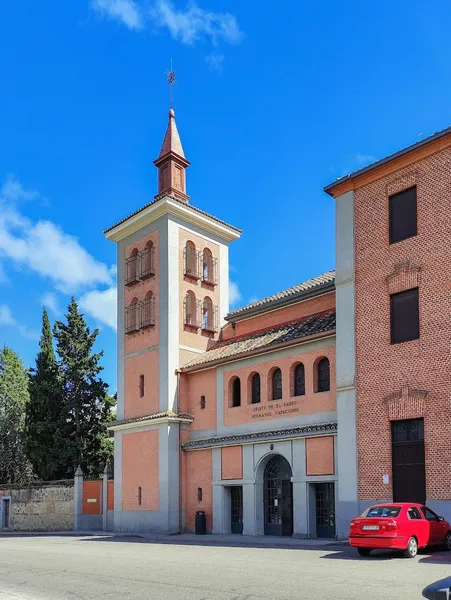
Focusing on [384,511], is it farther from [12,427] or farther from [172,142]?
[12,427]

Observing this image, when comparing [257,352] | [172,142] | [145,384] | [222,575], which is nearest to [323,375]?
[257,352]

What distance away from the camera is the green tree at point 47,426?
41656 millimetres

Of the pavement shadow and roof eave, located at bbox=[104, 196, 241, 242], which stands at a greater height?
roof eave, located at bbox=[104, 196, 241, 242]

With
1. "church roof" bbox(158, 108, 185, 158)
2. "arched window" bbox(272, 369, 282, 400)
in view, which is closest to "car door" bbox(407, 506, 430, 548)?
"arched window" bbox(272, 369, 282, 400)

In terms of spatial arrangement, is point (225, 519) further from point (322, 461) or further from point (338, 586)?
point (338, 586)

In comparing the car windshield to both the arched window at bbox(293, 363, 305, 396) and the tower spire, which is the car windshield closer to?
the arched window at bbox(293, 363, 305, 396)

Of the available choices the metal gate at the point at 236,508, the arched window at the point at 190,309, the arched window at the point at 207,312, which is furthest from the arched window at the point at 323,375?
the arched window at the point at 207,312

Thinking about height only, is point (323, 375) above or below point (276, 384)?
above

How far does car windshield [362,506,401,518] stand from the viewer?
17.6 m

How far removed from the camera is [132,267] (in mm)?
37344

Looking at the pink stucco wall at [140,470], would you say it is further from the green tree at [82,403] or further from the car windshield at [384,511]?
the car windshield at [384,511]

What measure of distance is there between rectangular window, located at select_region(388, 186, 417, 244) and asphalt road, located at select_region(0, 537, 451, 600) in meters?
9.84

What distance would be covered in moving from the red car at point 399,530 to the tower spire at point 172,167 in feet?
72.1

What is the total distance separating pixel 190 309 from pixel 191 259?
8.42 ft
